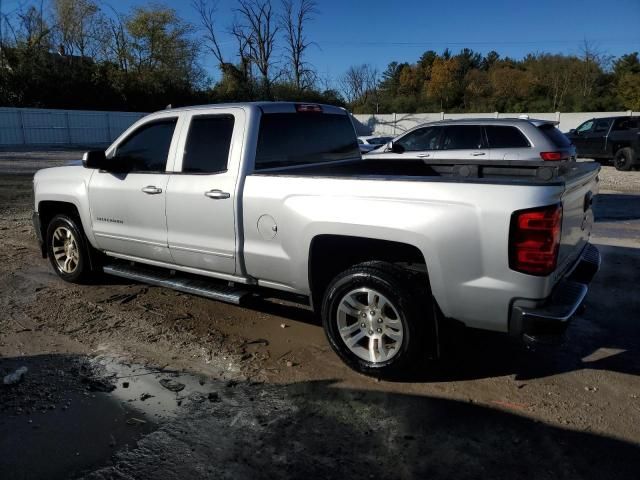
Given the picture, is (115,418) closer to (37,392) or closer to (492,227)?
(37,392)

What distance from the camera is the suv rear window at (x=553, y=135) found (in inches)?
352

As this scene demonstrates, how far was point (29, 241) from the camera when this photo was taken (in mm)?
8125

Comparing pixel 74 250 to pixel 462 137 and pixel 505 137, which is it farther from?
pixel 505 137

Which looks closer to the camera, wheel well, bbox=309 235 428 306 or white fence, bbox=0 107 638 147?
wheel well, bbox=309 235 428 306

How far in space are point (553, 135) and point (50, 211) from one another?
7829 mm

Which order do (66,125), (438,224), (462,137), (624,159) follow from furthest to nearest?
(66,125) < (624,159) < (462,137) < (438,224)

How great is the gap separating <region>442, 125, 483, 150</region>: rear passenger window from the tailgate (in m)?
4.96

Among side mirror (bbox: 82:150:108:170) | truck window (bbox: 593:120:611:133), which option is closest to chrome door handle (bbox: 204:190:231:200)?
side mirror (bbox: 82:150:108:170)

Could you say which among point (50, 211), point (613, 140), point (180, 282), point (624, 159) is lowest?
point (180, 282)

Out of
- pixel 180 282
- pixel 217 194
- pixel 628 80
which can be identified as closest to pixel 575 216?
pixel 217 194

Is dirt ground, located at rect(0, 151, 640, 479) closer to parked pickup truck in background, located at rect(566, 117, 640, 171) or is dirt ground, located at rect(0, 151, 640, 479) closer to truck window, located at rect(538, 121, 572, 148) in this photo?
truck window, located at rect(538, 121, 572, 148)

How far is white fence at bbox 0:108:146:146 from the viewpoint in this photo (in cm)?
2882

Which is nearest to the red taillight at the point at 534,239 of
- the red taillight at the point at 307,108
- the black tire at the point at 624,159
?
the red taillight at the point at 307,108

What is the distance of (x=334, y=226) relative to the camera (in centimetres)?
376
